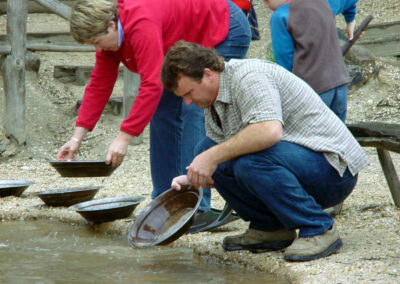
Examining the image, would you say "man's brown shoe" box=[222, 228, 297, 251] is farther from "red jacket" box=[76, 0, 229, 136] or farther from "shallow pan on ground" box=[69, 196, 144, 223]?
"shallow pan on ground" box=[69, 196, 144, 223]

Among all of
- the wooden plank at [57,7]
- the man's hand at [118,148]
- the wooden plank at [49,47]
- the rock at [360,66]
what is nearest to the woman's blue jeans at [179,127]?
the man's hand at [118,148]

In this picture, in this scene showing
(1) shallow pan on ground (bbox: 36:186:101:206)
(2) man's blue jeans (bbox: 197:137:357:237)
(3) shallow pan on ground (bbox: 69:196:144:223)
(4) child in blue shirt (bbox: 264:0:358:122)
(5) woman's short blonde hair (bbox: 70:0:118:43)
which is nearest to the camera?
(2) man's blue jeans (bbox: 197:137:357:237)

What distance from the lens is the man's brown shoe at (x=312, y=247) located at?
10.5 feet

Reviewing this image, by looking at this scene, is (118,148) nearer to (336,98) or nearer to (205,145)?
(205,145)

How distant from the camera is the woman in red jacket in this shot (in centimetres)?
354

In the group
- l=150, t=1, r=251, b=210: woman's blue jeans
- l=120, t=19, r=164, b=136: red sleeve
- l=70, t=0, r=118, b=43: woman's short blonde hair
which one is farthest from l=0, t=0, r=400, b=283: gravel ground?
l=70, t=0, r=118, b=43: woman's short blonde hair

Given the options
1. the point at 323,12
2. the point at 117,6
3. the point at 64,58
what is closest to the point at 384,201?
the point at 323,12

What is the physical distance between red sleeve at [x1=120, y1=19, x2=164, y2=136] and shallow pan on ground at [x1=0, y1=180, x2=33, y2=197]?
1931 mm

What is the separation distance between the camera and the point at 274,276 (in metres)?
3.19

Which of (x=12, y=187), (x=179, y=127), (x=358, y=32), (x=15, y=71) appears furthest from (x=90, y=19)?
(x=15, y=71)

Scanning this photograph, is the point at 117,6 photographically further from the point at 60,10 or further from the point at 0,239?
the point at 60,10

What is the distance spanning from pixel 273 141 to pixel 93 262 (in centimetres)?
→ 129

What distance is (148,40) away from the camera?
3533mm

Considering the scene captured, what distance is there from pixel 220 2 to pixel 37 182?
282 centimetres
